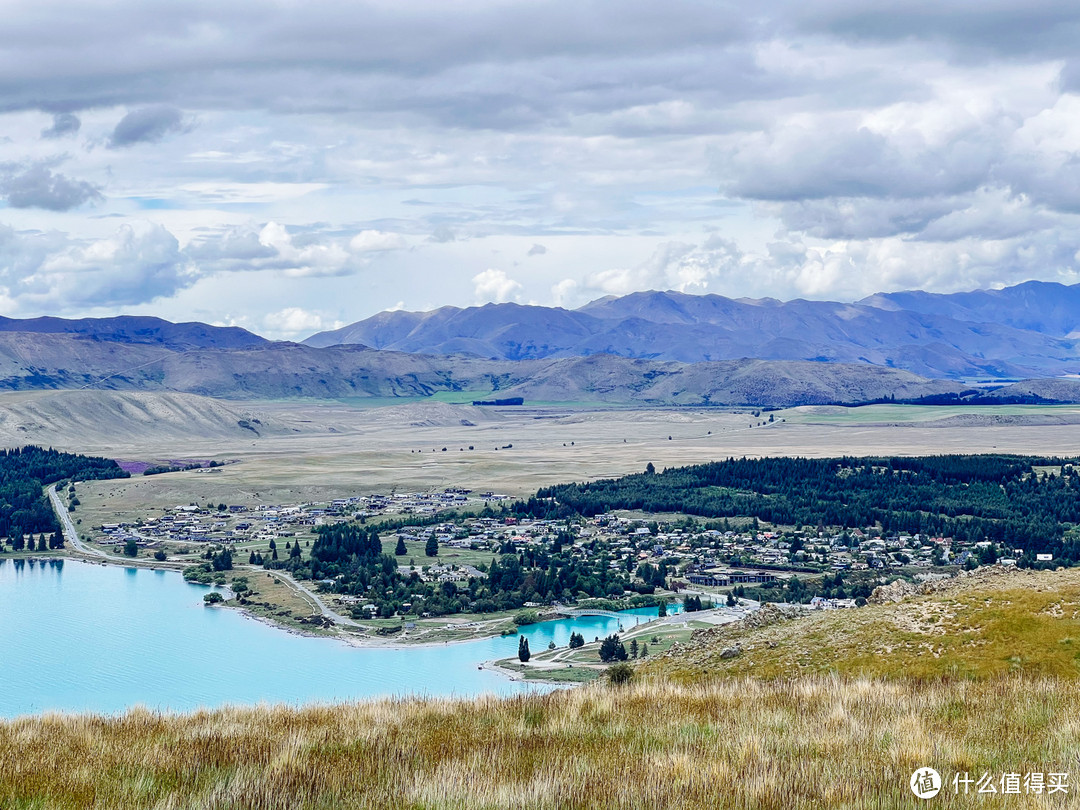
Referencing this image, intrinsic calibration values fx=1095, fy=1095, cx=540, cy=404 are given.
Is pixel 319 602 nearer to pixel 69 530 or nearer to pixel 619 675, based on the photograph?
pixel 69 530

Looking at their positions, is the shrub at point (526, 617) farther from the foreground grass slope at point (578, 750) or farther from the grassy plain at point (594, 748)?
the foreground grass slope at point (578, 750)

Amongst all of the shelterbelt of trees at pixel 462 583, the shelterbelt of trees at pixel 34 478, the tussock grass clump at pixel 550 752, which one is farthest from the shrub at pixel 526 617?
the shelterbelt of trees at pixel 34 478

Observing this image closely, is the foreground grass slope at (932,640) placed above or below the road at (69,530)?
above

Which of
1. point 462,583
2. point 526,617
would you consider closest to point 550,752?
point 526,617

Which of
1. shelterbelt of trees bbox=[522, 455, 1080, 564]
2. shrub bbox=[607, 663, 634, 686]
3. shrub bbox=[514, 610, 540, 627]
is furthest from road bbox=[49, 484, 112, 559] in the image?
shrub bbox=[607, 663, 634, 686]

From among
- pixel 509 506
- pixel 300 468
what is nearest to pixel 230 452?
pixel 300 468
